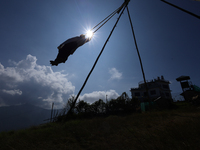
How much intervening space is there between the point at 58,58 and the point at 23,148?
3890 mm

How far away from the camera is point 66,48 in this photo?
5.25 m

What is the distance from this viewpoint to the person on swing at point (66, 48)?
16.6 feet

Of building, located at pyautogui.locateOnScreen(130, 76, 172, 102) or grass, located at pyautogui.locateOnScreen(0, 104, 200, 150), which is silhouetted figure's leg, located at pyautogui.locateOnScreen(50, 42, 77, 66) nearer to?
grass, located at pyautogui.locateOnScreen(0, 104, 200, 150)

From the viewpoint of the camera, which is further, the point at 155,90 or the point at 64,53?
the point at 155,90

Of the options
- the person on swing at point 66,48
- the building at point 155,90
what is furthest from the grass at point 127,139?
the building at point 155,90

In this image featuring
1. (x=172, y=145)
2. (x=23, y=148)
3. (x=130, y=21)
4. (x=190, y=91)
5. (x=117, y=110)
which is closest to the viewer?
(x=172, y=145)

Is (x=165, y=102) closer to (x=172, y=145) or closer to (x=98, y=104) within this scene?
(x=98, y=104)

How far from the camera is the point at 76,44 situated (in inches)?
209

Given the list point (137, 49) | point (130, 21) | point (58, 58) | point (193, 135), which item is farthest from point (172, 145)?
A: point (130, 21)

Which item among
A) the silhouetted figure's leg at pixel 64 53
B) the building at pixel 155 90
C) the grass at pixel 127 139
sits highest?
the building at pixel 155 90

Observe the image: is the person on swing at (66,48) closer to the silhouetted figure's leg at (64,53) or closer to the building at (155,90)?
the silhouetted figure's leg at (64,53)

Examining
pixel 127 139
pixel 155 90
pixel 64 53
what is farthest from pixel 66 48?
pixel 155 90

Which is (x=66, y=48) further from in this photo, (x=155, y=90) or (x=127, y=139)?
(x=155, y=90)

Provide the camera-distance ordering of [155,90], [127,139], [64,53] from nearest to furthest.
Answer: [127,139], [64,53], [155,90]
